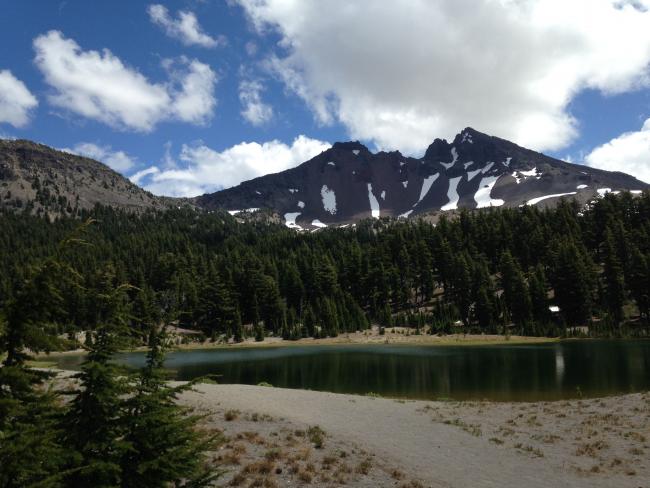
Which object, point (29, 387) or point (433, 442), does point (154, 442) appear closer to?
point (29, 387)

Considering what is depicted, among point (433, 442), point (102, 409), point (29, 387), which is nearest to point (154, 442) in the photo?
point (102, 409)

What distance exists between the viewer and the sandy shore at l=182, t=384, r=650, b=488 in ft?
50.9

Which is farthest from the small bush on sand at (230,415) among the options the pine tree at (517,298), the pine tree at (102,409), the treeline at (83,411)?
the pine tree at (517,298)

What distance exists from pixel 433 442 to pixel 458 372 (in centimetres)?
2845

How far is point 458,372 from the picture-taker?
4675 cm

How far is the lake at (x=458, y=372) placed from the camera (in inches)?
1435

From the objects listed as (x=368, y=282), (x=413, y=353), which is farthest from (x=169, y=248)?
(x=413, y=353)

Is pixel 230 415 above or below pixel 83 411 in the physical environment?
below

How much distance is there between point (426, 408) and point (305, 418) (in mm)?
8098

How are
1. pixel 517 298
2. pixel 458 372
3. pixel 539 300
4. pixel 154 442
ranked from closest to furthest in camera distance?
pixel 154 442
pixel 458 372
pixel 517 298
pixel 539 300

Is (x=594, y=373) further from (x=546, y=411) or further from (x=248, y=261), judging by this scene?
(x=248, y=261)

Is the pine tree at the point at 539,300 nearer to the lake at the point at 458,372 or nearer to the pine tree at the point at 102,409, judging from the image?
the lake at the point at 458,372

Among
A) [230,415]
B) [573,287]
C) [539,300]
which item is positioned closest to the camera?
[230,415]

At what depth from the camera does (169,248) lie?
7352 inches
